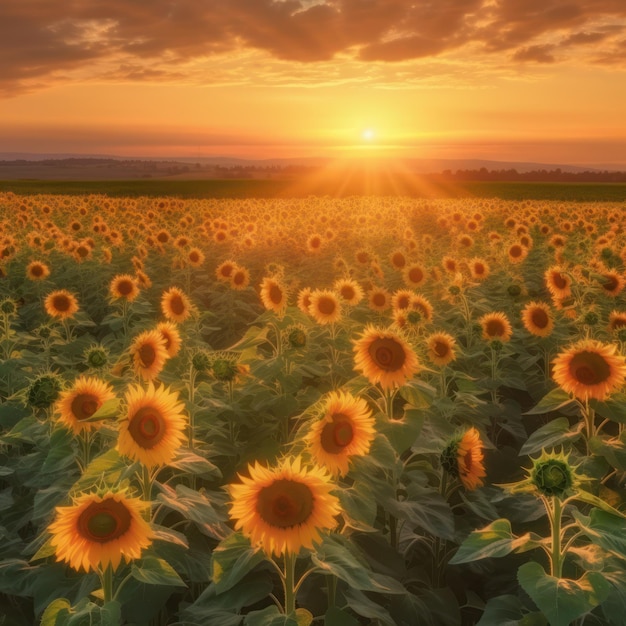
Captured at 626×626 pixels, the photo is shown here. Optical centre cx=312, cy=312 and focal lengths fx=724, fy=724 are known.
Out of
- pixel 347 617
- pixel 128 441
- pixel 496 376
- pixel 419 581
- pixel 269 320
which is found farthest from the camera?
pixel 496 376

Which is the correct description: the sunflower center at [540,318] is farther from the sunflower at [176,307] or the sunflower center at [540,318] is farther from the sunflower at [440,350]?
the sunflower at [176,307]

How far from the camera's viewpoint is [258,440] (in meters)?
4.93

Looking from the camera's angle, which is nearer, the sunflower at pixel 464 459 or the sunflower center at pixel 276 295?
the sunflower at pixel 464 459

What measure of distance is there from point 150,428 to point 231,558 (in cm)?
64

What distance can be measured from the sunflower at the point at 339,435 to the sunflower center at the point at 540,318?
406cm

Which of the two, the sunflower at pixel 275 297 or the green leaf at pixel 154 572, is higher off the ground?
the green leaf at pixel 154 572

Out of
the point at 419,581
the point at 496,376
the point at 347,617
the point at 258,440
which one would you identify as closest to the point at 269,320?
the point at 258,440

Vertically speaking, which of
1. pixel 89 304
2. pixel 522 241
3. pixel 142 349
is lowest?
pixel 89 304

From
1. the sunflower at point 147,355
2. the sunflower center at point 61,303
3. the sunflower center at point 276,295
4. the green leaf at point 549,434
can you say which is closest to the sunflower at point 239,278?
the sunflower center at point 61,303

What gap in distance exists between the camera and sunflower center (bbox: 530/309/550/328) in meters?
6.66

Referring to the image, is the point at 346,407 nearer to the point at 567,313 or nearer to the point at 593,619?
the point at 593,619

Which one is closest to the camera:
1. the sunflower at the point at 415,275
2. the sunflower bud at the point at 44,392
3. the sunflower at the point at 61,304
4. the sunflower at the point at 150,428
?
the sunflower at the point at 150,428

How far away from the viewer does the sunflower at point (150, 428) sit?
283 cm

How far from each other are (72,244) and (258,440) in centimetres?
895
